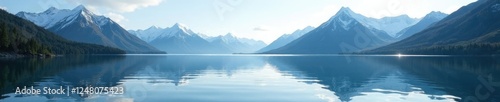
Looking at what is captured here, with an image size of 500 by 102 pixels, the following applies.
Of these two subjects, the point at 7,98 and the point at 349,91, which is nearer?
the point at 7,98

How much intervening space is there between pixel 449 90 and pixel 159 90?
31.6 m

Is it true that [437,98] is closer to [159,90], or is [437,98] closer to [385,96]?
[385,96]

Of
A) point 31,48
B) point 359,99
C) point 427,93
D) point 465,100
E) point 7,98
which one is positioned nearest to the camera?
point 7,98

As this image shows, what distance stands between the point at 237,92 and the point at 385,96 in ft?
49.3

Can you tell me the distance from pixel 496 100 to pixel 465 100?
2423mm

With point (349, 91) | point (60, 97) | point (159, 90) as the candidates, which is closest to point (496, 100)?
point (349, 91)

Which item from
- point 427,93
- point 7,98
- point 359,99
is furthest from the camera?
point 427,93

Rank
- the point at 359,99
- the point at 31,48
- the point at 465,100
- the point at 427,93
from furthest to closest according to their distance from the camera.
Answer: the point at 31,48, the point at 427,93, the point at 359,99, the point at 465,100

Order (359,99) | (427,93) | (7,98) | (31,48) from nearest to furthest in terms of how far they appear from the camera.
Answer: (7,98) → (359,99) → (427,93) → (31,48)

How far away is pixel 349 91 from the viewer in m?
48.0

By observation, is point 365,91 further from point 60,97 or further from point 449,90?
point 60,97

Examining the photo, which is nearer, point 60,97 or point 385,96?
point 60,97

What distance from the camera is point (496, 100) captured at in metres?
37.1

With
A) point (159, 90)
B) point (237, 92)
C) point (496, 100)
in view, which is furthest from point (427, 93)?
point (159, 90)
